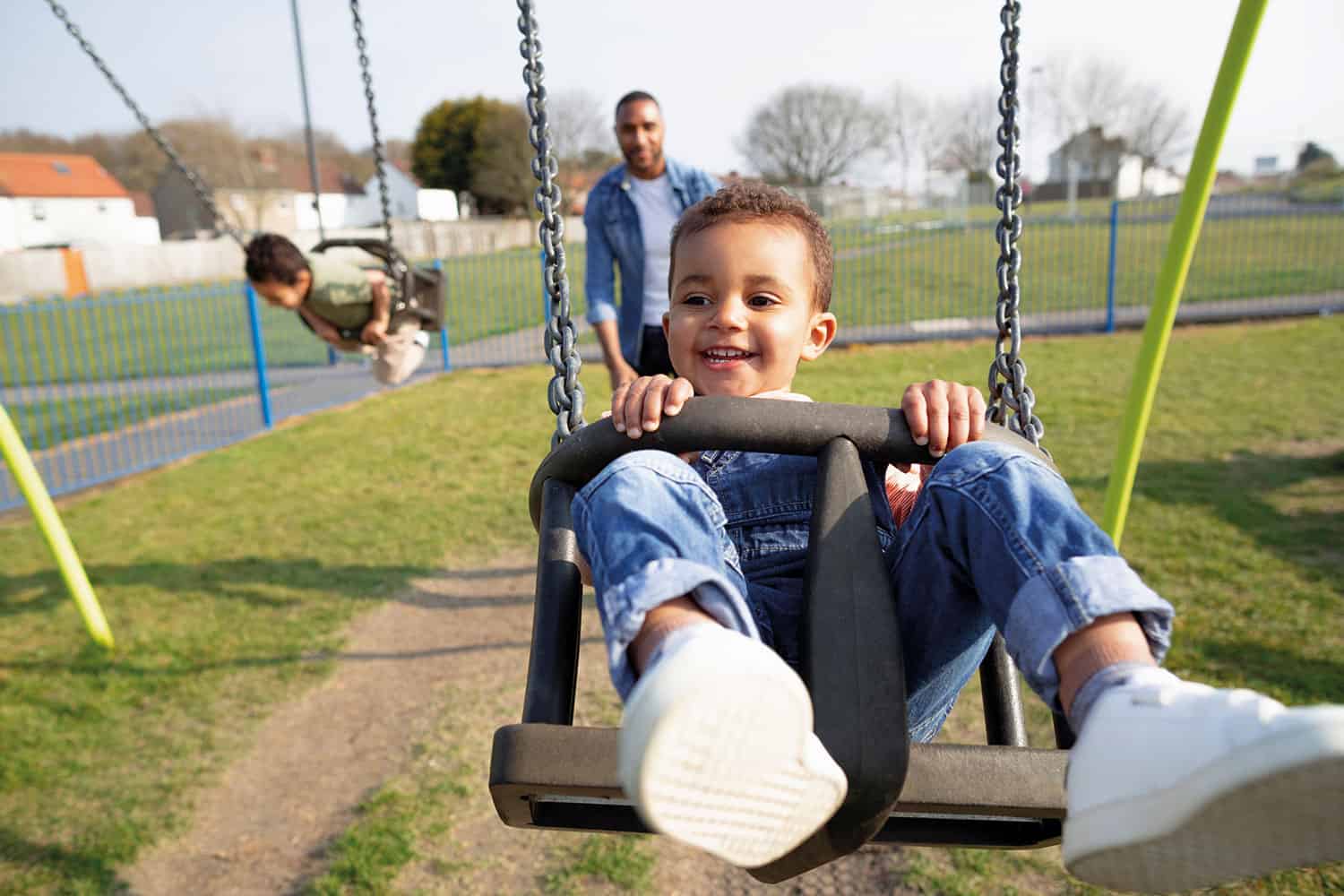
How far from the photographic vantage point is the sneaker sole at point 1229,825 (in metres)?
0.90

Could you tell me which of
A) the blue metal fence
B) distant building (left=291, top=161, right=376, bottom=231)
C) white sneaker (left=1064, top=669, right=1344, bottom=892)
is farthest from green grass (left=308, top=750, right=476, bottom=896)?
distant building (left=291, top=161, right=376, bottom=231)

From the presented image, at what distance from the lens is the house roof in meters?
43.2

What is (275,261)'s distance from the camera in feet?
14.7

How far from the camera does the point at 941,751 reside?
1.17 metres

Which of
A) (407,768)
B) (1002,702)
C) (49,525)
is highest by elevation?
(1002,702)

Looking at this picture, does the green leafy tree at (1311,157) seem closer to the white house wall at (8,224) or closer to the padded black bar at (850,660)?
the padded black bar at (850,660)

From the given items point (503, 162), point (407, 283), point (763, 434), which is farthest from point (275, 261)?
point (503, 162)

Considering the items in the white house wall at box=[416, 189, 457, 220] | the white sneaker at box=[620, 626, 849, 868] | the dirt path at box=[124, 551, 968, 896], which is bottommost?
the dirt path at box=[124, 551, 968, 896]

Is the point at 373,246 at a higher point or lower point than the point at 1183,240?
higher

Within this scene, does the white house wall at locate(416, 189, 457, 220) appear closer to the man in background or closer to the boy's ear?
the man in background

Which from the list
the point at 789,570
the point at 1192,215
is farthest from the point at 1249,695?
the point at 1192,215

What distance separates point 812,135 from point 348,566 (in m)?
22.8

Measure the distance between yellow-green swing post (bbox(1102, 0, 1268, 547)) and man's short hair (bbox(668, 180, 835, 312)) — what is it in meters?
1.48

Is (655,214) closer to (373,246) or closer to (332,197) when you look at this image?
(373,246)
